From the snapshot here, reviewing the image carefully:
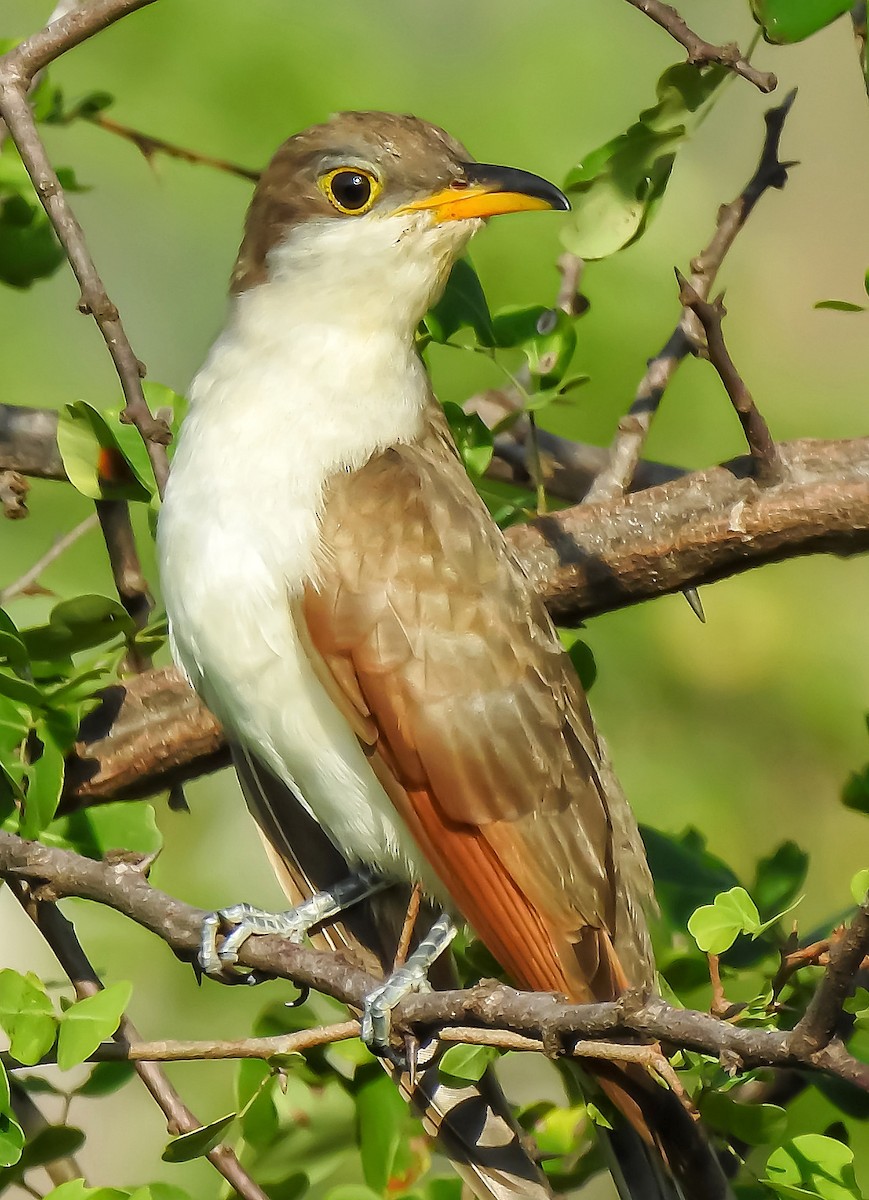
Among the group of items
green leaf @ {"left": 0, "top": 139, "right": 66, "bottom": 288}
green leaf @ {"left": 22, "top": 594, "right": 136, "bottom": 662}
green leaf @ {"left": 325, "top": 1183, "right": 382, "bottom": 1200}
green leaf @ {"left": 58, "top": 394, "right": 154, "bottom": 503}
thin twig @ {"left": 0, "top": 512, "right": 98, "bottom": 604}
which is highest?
green leaf @ {"left": 0, "top": 139, "right": 66, "bottom": 288}

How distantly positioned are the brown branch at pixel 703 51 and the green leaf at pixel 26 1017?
6.54ft

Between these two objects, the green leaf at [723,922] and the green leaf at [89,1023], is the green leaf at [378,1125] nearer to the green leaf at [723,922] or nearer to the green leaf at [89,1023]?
the green leaf at [89,1023]

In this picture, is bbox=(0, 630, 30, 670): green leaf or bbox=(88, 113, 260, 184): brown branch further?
bbox=(88, 113, 260, 184): brown branch

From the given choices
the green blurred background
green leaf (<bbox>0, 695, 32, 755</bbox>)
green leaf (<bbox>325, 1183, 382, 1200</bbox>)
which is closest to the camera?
green leaf (<bbox>325, 1183, 382, 1200</bbox>)

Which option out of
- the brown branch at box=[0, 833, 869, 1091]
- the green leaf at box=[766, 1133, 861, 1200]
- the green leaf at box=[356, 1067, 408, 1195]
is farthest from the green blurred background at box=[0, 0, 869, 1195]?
the green leaf at box=[766, 1133, 861, 1200]

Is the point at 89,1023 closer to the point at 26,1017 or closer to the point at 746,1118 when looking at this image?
the point at 26,1017

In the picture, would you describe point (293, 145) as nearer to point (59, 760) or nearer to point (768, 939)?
point (59, 760)

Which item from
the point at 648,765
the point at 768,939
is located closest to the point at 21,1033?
the point at 768,939

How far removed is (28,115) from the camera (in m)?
3.46

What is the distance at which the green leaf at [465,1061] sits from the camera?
3.03 m

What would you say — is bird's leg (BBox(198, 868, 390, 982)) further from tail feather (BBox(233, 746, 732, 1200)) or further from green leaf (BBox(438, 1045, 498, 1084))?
green leaf (BBox(438, 1045, 498, 1084))

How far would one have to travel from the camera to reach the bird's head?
3617mm

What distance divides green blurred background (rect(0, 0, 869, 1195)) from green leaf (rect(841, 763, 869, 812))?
241 cm

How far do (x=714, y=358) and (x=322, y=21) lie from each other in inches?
168
